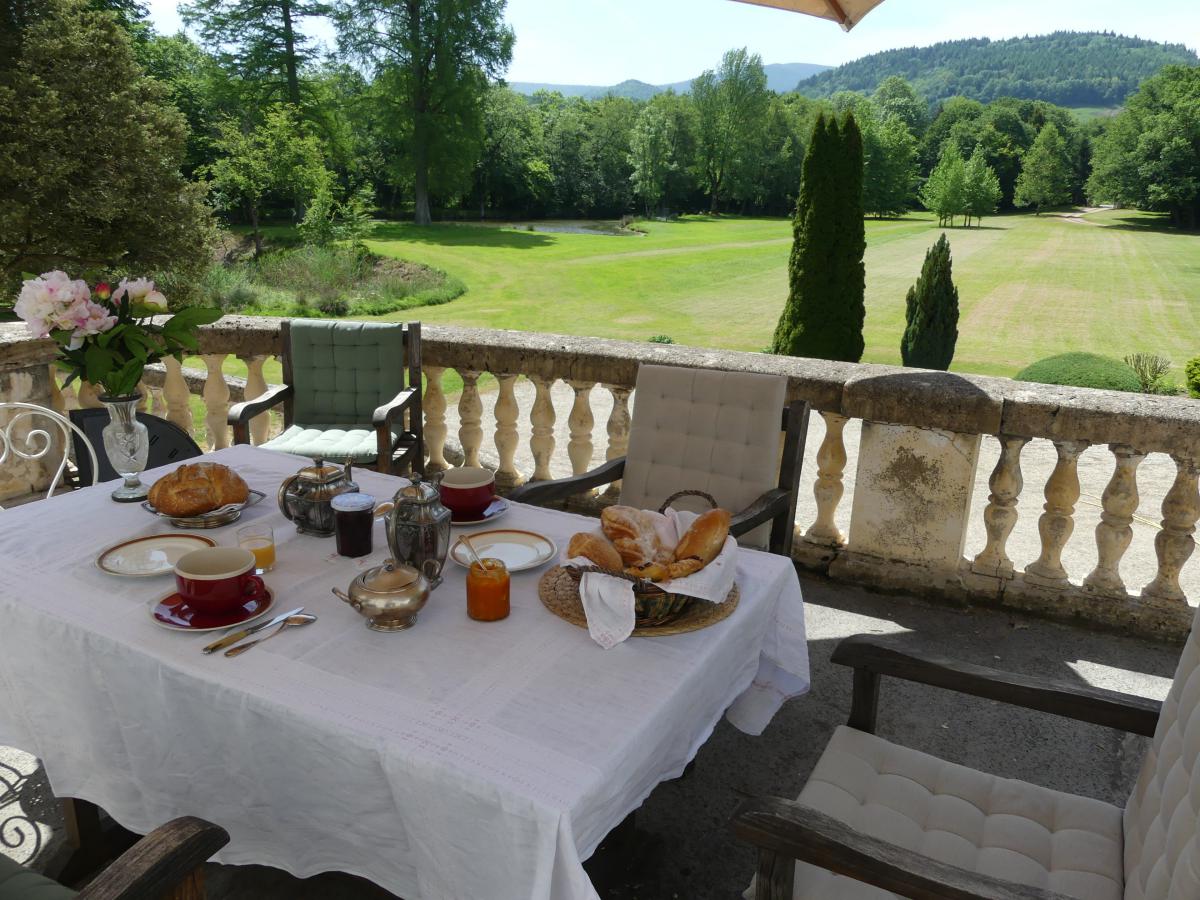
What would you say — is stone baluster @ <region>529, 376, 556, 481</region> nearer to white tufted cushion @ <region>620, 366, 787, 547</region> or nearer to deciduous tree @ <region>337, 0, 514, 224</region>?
white tufted cushion @ <region>620, 366, 787, 547</region>

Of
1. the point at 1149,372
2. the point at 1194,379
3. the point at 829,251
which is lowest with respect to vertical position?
the point at 1149,372

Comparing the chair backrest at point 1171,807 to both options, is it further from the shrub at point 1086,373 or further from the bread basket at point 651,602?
the shrub at point 1086,373

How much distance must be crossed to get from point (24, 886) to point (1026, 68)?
196 meters

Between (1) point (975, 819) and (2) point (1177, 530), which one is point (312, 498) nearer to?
(1) point (975, 819)

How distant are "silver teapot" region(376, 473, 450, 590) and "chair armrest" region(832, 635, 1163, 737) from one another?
815 millimetres

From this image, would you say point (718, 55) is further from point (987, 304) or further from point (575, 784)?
point (575, 784)

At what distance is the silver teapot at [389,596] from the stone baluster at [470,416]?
233 centimetres

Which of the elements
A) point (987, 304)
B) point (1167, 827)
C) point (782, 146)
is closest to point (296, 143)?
point (987, 304)

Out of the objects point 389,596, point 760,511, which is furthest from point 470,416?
point 389,596

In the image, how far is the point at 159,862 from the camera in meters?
1.16

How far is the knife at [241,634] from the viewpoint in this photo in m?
1.49

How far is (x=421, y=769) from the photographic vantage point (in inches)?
47.9

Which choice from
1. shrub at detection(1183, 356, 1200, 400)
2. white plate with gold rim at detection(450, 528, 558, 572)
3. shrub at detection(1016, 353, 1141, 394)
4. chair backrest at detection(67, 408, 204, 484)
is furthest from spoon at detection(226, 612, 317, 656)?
shrub at detection(1183, 356, 1200, 400)

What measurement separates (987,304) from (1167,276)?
40.0 feet
